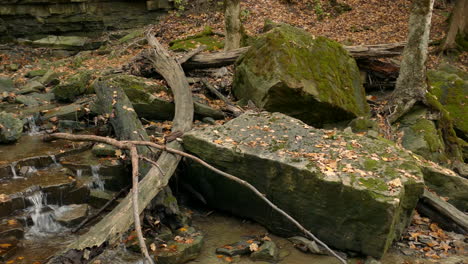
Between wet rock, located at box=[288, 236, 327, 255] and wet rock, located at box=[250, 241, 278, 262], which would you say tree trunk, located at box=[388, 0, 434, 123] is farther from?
wet rock, located at box=[250, 241, 278, 262]

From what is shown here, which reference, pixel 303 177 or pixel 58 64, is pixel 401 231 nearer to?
pixel 303 177

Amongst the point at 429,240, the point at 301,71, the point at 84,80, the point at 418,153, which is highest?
the point at 301,71

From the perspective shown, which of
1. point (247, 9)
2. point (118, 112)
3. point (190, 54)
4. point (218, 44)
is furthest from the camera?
point (247, 9)

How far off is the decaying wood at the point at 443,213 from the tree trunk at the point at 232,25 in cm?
712

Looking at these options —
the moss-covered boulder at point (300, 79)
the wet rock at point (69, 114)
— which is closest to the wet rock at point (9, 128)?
the wet rock at point (69, 114)

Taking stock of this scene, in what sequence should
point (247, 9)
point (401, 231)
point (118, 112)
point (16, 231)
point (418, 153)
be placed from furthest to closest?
1. point (247, 9)
2. point (418, 153)
3. point (118, 112)
4. point (401, 231)
5. point (16, 231)

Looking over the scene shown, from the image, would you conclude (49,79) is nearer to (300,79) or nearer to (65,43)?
(65,43)

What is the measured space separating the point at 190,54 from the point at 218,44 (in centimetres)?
430

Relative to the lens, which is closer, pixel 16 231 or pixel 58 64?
pixel 16 231

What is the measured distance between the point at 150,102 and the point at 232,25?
4.20m

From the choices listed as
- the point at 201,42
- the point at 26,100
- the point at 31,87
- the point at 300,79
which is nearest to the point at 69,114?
the point at 26,100

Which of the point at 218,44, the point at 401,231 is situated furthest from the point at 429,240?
the point at 218,44

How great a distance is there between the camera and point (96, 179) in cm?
753

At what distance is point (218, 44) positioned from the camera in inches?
597
